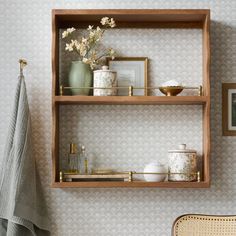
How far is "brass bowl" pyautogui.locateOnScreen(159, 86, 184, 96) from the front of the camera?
270 centimetres

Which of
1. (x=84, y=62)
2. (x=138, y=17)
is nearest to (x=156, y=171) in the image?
(x=84, y=62)

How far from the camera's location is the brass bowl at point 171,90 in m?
2.70

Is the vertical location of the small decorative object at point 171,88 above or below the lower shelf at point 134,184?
above

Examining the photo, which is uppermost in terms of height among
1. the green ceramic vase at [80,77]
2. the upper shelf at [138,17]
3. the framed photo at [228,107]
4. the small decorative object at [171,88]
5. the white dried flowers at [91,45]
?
the upper shelf at [138,17]

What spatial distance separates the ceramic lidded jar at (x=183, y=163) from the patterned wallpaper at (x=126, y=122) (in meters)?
0.15

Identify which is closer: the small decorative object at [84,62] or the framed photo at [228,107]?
the small decorative object at [84,62]

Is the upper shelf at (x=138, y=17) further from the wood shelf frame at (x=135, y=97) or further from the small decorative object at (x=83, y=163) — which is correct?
the small decorative object at (x=83, y=163)

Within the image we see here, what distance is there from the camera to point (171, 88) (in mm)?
2701

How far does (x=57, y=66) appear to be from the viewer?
2.78 metres

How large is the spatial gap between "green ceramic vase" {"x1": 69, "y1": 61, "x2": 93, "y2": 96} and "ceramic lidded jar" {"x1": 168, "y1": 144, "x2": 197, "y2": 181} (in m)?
0.59

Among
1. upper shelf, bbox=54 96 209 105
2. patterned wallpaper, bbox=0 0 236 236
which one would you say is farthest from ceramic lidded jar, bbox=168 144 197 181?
upper shelf, bbox=54 96 209 105

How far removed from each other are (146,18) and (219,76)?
0.53 metres

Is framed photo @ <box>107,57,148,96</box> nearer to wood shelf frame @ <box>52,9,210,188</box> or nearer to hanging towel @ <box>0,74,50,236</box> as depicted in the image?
wood shelf frame @ <box>52,9,210,188</box>

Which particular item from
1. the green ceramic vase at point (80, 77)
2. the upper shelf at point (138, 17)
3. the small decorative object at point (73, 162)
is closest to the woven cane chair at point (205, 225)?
the small decorative object at point (73, 162)
